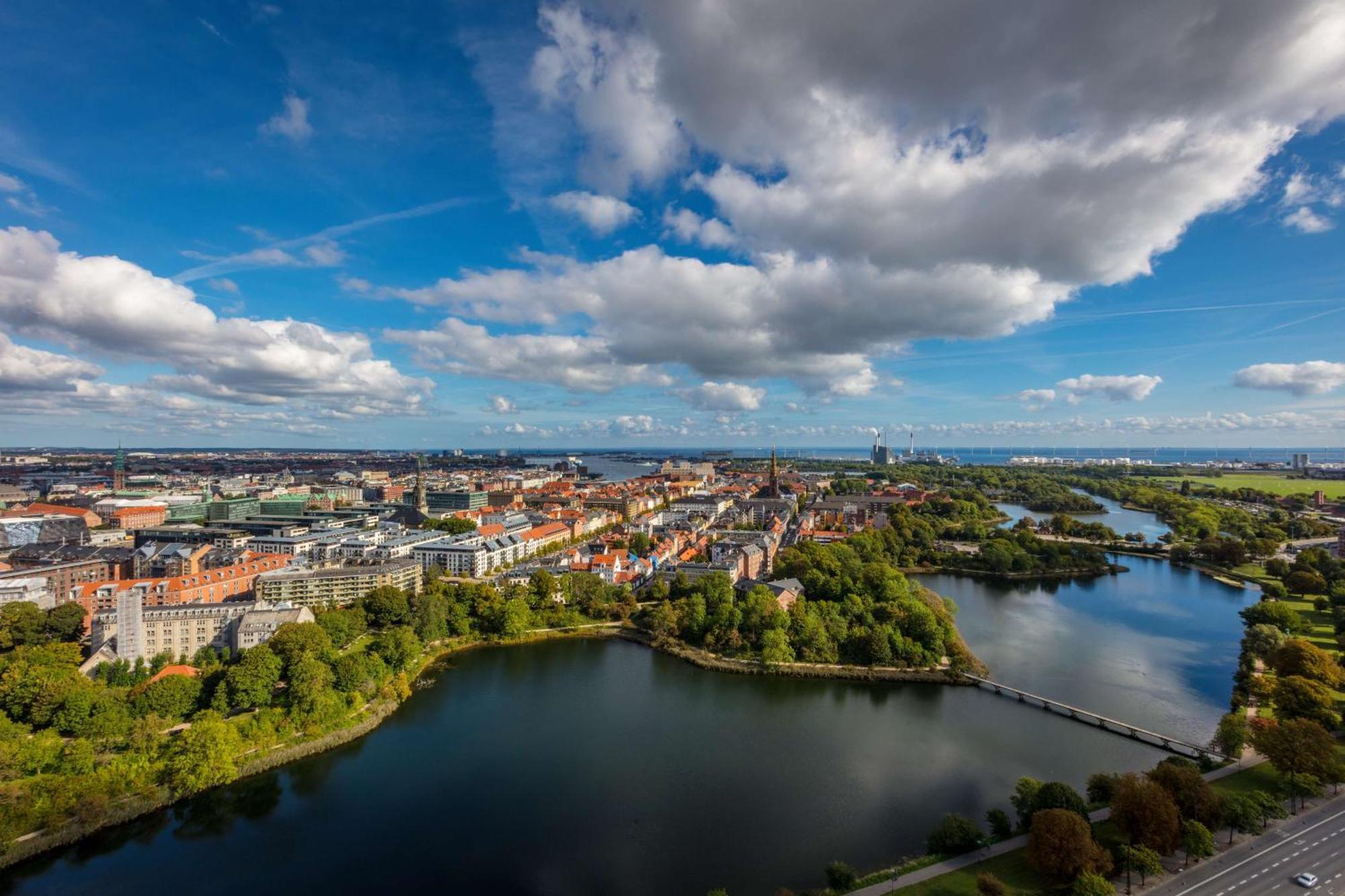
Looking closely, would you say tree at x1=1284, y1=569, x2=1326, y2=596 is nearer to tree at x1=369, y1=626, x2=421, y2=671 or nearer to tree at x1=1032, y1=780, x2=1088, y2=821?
tree at x1=1032, y1=780, x2=1088, y2=821

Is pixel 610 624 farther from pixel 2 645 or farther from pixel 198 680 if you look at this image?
pixel 2 645

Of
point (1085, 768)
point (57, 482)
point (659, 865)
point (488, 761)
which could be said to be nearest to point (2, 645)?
point (488, 761)

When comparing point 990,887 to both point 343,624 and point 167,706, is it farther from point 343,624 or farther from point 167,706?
point 343,624

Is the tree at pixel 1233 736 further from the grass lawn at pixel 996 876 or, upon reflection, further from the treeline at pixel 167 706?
the treeline at pixel 167 706

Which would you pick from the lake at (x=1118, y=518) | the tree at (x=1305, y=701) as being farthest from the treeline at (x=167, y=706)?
the lake at (x=1118, y=518)

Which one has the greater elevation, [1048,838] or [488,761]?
[1048,838]

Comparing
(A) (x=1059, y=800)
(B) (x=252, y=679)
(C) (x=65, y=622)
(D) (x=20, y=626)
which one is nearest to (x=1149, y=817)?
(A) (x=1059, y=800)

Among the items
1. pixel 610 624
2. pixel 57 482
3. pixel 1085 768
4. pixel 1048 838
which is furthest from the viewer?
pixel 57 482

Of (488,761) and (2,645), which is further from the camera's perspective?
(2,645)
